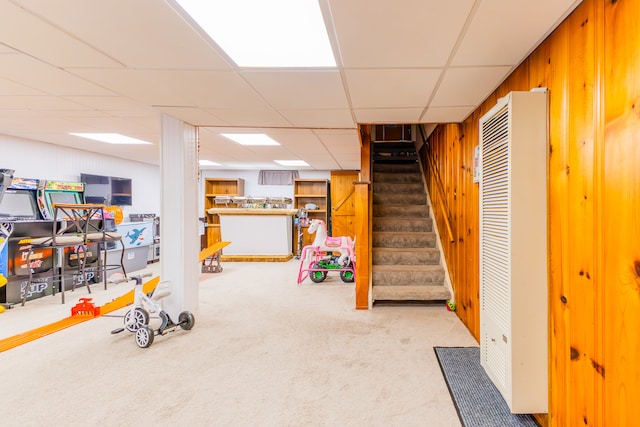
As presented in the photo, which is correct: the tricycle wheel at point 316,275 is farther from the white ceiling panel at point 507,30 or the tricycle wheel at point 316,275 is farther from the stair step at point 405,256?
the white ceiling panel at point 507,30

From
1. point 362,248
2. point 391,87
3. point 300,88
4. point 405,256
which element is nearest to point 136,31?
point 300,88

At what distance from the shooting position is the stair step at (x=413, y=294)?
3848mm

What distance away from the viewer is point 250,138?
473 cm

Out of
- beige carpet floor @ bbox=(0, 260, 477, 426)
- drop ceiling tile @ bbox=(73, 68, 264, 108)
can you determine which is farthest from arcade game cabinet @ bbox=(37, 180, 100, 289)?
drop ceiling tile @ bbox=(73, 68, 264, 108)

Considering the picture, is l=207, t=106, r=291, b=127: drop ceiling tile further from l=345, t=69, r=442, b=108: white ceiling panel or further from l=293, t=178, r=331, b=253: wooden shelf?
l=293, t=178, r=331, b=253: wooden shelf

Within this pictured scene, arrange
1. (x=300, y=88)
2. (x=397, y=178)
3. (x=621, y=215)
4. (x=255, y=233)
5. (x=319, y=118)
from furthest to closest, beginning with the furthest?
(x=255, y=233) < (x=397, y=178) < (x=319, y=118) < (x=300, y=88) < (x=621, y=215)

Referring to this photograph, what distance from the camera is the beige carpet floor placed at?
6.20ft

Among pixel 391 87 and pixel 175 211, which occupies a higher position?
pixel 391 87

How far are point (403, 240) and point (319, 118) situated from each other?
2326mm

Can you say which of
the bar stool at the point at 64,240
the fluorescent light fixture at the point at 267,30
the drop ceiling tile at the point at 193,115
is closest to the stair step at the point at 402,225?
the drop ceiling tile at the point at 193,115

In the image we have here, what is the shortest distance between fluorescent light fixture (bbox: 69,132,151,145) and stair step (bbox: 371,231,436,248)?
400cm

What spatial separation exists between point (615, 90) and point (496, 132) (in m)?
A: 0.72

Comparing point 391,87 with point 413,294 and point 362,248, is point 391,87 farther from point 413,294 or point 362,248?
point 413,294

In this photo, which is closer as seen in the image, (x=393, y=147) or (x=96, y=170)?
(x=96, y=170)
